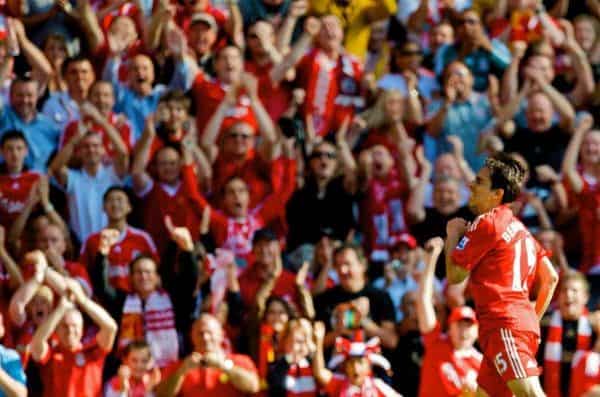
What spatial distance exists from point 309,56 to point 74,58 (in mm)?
1964

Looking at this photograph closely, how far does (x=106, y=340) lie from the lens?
38.6 feet

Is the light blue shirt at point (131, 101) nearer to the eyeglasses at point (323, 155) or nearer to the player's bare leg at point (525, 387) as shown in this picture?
the eyeglasses at point (323, 155)

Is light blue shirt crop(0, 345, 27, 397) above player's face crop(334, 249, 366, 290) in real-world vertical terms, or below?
below

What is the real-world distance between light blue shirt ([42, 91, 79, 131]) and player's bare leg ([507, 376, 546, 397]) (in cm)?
543

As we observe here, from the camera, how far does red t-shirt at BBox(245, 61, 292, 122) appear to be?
1448 centimetres

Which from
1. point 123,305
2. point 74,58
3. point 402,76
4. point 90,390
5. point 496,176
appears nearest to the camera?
point 496,176

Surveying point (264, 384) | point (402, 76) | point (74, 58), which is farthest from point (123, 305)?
point (402, 76)

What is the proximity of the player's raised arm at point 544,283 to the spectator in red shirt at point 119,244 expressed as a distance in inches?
152

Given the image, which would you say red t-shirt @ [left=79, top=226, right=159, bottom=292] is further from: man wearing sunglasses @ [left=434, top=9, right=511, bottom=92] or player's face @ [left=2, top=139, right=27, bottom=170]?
man wearing sunglasses @ [left=434, top=9, right=511, bottom=92]

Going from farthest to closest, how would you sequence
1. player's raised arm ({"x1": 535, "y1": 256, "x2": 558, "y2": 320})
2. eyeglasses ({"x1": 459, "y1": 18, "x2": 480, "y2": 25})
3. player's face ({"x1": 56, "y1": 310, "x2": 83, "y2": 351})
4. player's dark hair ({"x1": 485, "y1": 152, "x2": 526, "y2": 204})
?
eyeglasses ({"x1": 459, "y1": 18, "x2": 480, "y2": 25}) < player's face ({"x1": 56, "y1": 310, "x2": 83, "y2": 351}) < player's raised arm ({"x1": 535, "y1": 256, "x2": 558, "y2": 320}) < player's dark hair ({"x1": 485, "y1": 152, "x2": 526, "y2": 204})

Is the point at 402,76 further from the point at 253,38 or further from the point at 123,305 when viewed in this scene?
the point at 123,305

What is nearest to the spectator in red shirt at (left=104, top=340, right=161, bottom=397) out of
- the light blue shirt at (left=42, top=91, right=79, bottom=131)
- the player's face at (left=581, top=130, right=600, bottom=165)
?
the light blue shirt at (left=42, top=91, right=79, bottom=131)

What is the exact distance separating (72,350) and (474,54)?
16.2 ft

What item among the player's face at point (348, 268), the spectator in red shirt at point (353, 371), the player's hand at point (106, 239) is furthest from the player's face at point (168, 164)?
the spectator in red shirt at point (353, 371)
